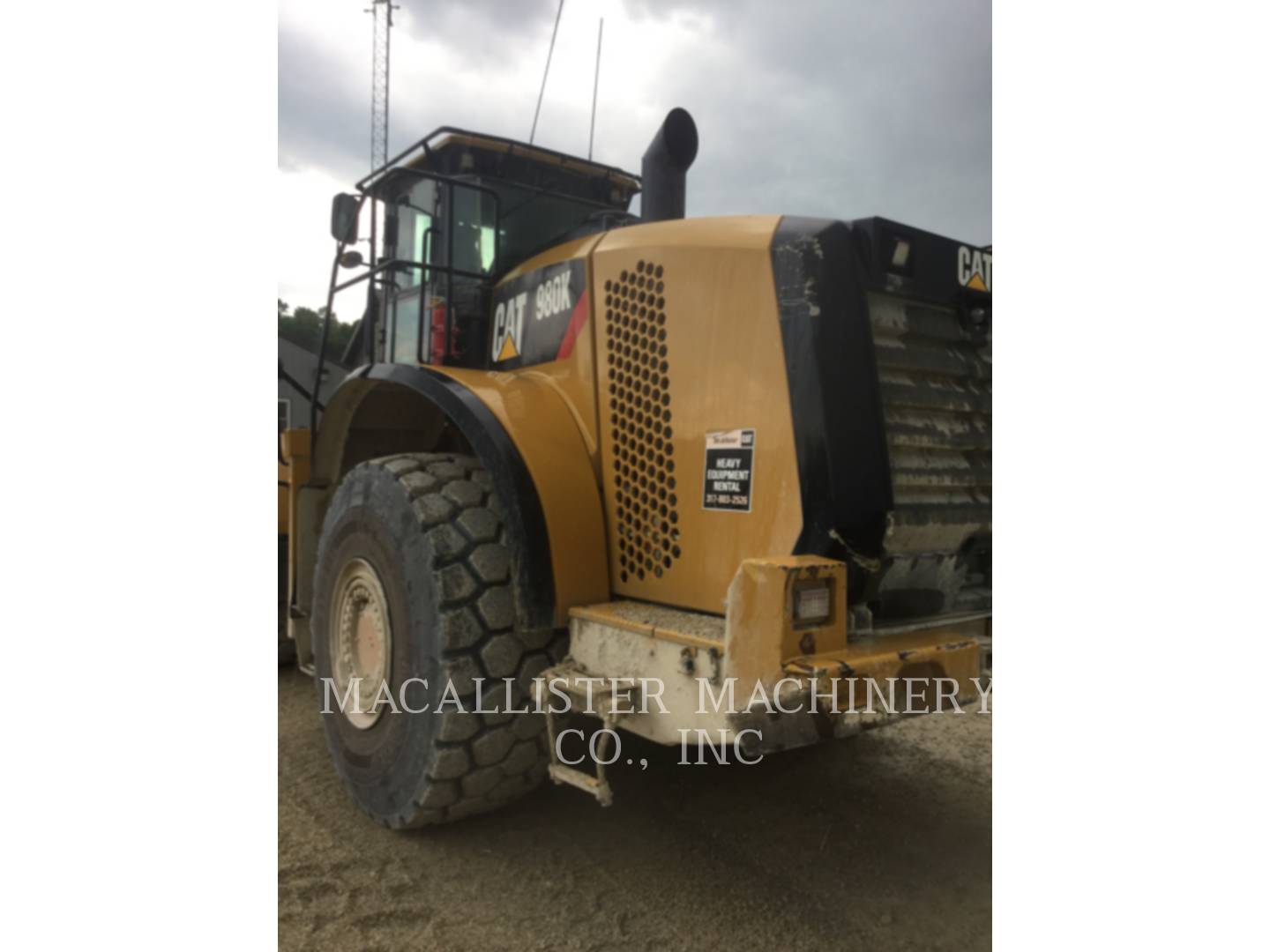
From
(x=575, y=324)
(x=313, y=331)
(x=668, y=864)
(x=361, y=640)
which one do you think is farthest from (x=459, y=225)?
(x=668, y=864)

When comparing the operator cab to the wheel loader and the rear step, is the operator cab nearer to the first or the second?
the wheel loader

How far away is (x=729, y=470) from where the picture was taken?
230 cm

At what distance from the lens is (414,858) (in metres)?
2.69

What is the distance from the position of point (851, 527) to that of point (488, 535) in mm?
1042

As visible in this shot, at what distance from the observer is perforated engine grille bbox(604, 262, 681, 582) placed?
246 centimetres

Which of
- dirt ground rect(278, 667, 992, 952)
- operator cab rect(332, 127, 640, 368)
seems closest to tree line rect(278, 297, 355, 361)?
operator cab rect(332, 127, 640, 368)

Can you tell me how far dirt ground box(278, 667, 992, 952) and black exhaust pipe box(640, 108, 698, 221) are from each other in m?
1.82

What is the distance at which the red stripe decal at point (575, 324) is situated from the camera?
2.76m

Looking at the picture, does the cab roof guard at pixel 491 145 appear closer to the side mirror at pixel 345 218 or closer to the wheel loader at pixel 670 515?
the side mirror at pixel 345 218

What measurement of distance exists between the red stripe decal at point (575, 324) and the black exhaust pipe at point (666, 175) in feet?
1.13

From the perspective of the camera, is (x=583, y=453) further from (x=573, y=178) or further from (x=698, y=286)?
(x=573, y=178)

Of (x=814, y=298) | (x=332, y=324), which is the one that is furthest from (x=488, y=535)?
(x=332, y=324)

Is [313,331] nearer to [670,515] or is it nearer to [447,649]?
[447,649]

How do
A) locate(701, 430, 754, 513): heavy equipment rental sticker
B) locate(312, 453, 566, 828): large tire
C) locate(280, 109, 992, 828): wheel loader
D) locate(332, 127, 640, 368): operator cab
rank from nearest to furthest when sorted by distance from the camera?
locate(280, 109, 992, 828): wheel loader → locate(701, 430, 754, 513): heavy equipment rental sticker → locate(312, 453, 566, 828): large tire → locate(332, 127, 640, 368): operator cab
